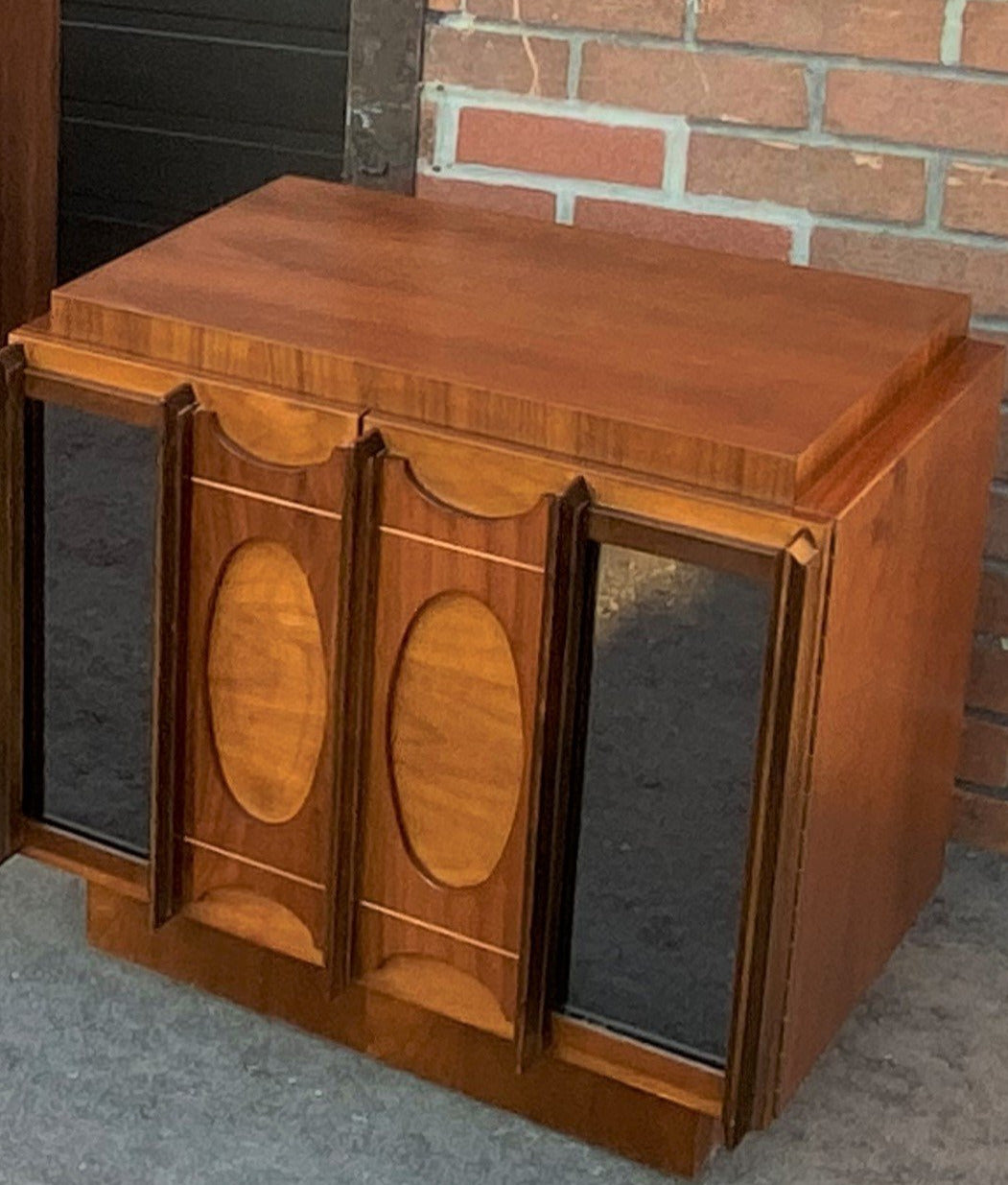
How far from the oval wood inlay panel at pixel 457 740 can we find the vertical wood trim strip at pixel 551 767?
0.03m

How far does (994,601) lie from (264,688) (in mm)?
735

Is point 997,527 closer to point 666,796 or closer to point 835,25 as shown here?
point 835,25

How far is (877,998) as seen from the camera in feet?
5.47

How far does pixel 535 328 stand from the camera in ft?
4.68

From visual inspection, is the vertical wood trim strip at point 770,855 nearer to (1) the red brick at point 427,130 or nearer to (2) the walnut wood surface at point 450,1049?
(2) the walnut wood surface at point 450,1049

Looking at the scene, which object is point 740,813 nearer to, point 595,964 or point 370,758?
point 595,964

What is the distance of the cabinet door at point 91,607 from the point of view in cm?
143

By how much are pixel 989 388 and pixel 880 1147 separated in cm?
58

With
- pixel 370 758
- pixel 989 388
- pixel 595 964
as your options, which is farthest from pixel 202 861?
pixel 989 388

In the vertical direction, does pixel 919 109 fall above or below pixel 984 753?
above

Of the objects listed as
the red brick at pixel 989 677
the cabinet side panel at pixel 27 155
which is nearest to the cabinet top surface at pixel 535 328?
the red brick at pixel 989 677

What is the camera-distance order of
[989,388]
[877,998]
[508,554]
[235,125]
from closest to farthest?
[508,554] < [989,388] < [877,998] < [235,125]

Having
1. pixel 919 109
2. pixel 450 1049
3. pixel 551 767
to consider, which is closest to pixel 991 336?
pixel 919 109

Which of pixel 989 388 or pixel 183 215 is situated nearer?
pixel 989 388
